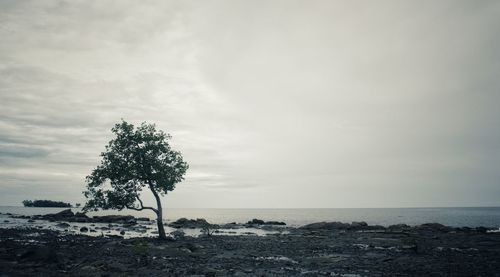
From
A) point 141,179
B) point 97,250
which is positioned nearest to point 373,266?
point 97,250

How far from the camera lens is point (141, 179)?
1548 inches

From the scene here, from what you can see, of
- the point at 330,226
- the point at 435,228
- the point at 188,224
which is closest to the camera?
the point at 435,228

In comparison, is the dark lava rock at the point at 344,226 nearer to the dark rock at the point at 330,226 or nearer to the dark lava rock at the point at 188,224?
the dark rock at the point at 330,226

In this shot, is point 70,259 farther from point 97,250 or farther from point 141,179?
point 141,179

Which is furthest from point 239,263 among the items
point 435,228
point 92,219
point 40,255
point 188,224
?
point 92,219

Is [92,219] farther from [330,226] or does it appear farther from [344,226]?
[344,226]

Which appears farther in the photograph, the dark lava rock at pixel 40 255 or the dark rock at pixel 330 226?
the dark rock at pixel 330 226

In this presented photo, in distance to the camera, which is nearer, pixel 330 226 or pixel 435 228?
pixel 435 228

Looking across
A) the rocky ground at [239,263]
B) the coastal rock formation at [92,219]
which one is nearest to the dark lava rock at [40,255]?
the rocky ground at [239,263]

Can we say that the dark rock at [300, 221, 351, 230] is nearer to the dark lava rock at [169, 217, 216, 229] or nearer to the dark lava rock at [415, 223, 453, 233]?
the dark lava rock at [415, 223, 453, 233]

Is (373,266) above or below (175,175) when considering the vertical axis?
below

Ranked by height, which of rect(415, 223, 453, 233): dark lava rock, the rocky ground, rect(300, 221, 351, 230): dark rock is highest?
the rocky ground

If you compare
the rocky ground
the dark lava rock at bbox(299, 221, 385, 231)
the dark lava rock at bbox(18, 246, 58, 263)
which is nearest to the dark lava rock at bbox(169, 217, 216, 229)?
the dark lava rock at bbox(299, 221, 385, 231)

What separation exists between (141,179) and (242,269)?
22.4 m
